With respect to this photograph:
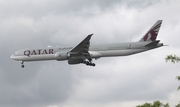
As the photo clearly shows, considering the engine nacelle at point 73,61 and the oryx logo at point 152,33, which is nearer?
the engine nacelle at point 73,61

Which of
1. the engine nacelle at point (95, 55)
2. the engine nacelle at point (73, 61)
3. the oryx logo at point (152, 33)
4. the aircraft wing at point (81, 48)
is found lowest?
the engine nacelle at point (73, 61)

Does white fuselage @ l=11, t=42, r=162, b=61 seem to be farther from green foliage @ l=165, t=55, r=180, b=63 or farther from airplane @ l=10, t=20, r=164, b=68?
green foliage @ l=165, t=55, r=180, b=63

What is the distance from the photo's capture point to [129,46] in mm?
81312

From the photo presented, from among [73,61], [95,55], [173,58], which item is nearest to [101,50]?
[95,55]

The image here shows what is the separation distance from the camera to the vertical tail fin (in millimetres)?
85750

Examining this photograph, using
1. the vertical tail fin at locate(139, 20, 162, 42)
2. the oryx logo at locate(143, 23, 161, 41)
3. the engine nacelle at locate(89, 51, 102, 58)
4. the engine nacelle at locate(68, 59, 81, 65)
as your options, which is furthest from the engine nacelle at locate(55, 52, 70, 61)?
the oryx logo at locate(143, 23, 161, 41)

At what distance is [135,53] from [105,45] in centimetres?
619

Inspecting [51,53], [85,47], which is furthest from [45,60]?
[85,47]

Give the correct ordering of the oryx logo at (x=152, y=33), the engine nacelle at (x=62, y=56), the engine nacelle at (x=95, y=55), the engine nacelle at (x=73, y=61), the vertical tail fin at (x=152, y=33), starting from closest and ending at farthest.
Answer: the engine nacelle at (x=62, y=56) < the engine nacelle at (x=95, y=55) < the engine nacelle at (x=73, y=61) < the vertical tail fin at (x=152, y=33) < the oryx logo at (x=152, y=33)

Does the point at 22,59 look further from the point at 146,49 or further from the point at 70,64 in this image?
the point at 146,49

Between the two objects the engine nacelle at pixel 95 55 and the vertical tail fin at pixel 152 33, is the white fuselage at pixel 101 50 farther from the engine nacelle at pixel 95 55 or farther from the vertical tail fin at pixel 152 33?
the vertical tail fin at pixel 152 33

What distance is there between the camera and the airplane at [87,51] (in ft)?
264

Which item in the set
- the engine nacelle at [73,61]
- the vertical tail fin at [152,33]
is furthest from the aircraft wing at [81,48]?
the vertical tail fin at [152,33]

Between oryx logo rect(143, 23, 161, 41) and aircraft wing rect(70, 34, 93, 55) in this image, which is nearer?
aircraft wing rect(70, 34, 93, 55)
